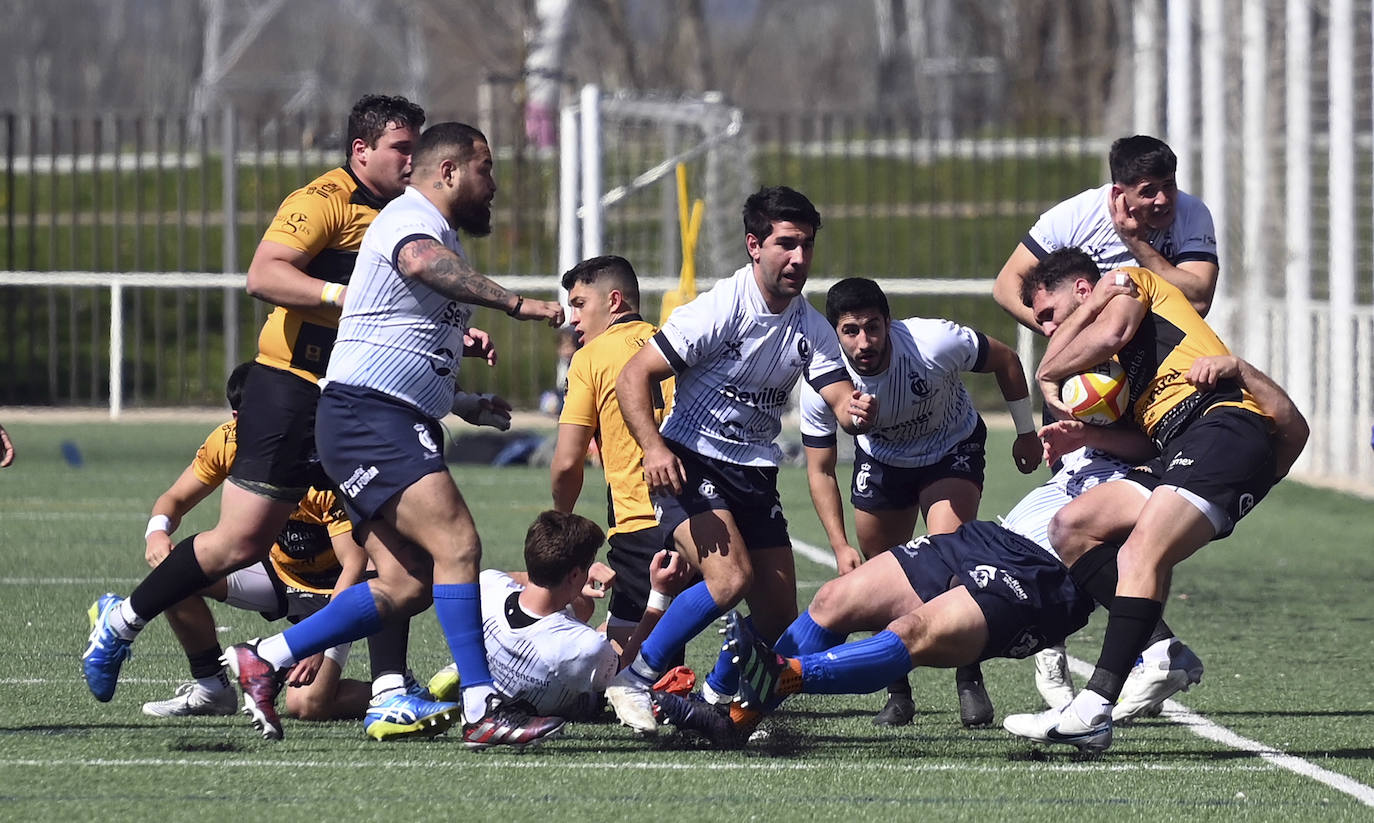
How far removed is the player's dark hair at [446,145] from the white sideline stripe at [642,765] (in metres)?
1.78

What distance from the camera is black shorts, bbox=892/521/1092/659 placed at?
6.33m

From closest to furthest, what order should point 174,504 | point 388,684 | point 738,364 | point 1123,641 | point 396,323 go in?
1. point 1123,641
2. point 396,323
3. point 388,684
4. point 738,364
5. point 174,504

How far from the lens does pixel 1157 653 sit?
6.52 metres

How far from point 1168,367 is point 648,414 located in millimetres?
1620

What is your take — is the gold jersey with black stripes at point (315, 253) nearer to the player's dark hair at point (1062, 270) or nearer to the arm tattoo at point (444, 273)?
the arm tattoo at point (444, 273)

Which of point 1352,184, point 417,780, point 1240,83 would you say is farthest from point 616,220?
point 417,780

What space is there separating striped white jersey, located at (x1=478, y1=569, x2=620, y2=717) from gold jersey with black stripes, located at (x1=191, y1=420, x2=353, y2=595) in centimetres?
89

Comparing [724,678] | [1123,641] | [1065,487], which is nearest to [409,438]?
[724,678]

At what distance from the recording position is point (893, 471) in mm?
7430

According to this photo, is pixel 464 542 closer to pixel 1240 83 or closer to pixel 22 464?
pixel 22 464

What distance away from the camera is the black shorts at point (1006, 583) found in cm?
633

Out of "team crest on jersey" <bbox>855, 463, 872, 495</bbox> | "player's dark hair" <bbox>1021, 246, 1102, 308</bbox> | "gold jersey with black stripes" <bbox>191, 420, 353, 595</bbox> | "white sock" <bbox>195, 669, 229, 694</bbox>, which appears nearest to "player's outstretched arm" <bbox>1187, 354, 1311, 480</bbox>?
"player's dark hair" <bbox>1021, 246, 1102, 308</bbox>

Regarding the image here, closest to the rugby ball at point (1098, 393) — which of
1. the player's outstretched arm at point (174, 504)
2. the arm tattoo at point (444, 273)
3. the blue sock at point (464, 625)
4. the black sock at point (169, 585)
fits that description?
the arm tattoo at point (444, 273)

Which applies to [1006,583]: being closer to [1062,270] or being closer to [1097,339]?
[1097,339]
